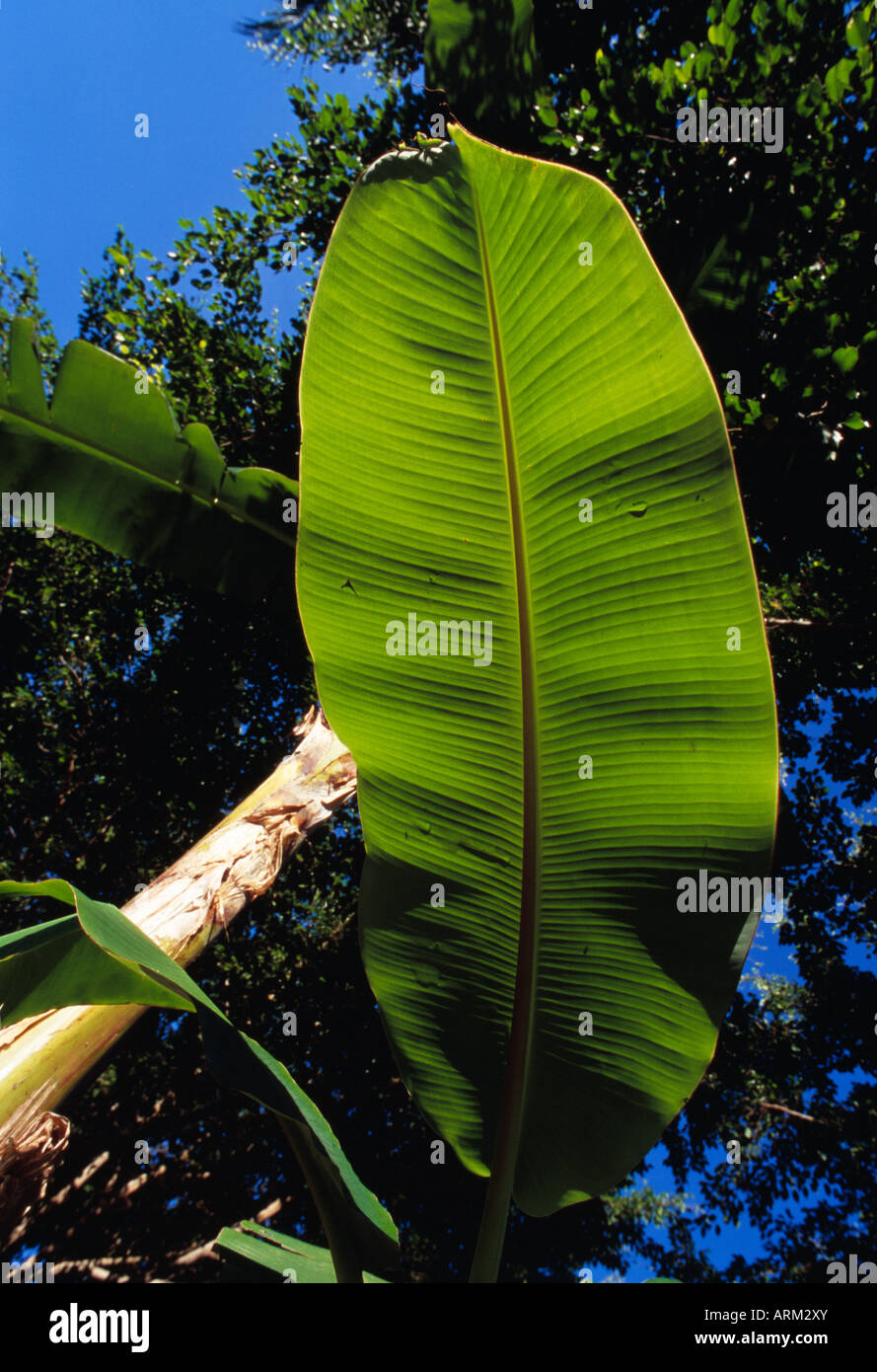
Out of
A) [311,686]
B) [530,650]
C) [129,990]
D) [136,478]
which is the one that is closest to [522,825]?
[530,650]

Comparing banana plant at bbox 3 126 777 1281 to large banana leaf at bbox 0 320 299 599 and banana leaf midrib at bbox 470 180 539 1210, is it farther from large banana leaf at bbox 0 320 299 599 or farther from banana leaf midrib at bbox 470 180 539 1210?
large banana leaf at bbox 0 320 299 599

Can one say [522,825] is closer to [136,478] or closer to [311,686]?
[136,478]

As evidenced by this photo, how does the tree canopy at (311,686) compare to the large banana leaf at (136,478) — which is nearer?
the large banana leaf at (136,478)

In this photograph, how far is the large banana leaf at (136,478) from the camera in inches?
79.9

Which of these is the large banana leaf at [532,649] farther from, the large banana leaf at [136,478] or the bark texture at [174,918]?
the large banana leaf at [136,478]

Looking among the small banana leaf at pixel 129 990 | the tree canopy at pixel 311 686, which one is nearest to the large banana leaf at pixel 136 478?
the tree canopy at pixel 311 686

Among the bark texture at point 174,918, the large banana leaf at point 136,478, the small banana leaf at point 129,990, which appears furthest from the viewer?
the large banana leaf at point 136,478

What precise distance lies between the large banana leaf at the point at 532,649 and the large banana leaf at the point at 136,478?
1246 millimetres

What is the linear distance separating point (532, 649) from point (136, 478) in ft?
5.44

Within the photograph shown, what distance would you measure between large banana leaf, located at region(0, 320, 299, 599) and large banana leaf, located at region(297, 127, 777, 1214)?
4.09 ft

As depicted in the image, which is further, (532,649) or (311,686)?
(311,686)

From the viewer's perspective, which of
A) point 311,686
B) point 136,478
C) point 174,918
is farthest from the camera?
point 311,686

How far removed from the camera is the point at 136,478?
2248mm

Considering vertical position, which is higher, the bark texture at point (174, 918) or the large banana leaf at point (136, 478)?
the large banana leaf at point (136, 478)
